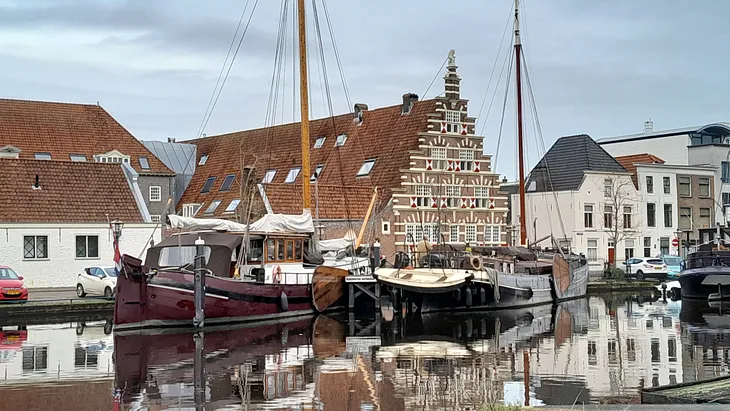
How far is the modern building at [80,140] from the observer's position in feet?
190

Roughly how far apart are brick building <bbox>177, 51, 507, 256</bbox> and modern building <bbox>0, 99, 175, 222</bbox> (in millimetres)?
2567

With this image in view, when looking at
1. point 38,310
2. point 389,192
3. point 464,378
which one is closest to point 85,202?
point 38,310

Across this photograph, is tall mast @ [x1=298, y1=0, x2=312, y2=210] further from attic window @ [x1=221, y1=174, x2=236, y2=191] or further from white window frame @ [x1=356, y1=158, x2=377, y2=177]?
attic window @ [x1=221, y1=174, x2=236, y2=191]

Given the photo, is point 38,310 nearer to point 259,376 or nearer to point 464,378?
point 259,376

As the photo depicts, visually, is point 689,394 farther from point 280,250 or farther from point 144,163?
point 144,163

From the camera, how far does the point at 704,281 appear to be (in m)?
43.9

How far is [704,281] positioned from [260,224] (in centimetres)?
2082

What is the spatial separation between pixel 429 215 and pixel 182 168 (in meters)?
21.4

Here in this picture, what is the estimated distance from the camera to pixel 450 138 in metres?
55.5

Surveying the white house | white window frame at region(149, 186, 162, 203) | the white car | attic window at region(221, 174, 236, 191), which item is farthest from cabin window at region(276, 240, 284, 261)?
white window frame at region(149, 186, 162, 203)

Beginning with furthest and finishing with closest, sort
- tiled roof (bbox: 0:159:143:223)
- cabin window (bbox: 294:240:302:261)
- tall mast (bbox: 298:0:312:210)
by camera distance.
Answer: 1. tiled roof (bbox: 0:159:143:223)
2. tall mast (bbox: 298:0:312:210)
3. cabin window (bbox: 294:240:302:261)

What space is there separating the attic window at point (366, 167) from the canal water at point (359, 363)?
22.6m

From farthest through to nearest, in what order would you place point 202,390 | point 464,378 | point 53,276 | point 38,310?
point 53,276
point 38,310
point 464,378
point 202,390

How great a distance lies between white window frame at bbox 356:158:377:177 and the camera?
2239 inches
